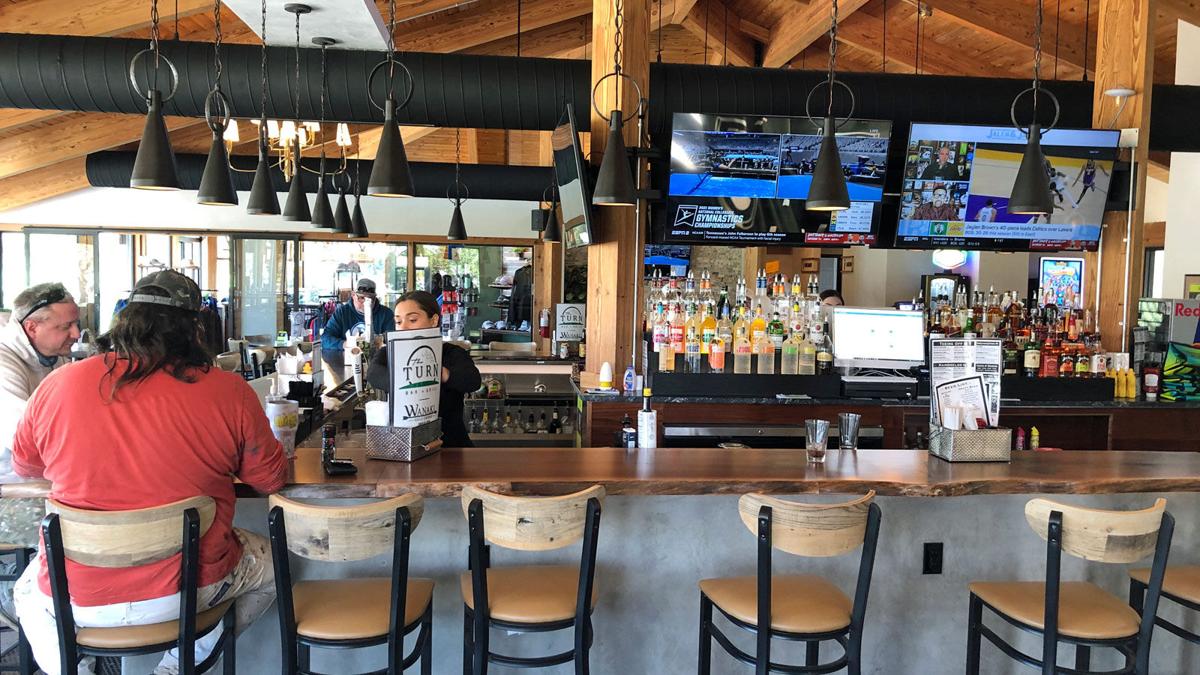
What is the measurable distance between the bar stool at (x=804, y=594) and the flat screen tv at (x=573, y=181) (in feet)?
7.74

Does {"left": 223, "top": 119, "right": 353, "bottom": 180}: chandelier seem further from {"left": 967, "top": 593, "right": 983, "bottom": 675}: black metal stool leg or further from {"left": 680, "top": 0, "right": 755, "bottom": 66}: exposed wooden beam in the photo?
{"left": 967, "top": 593, "right": 983, "bottom": 675}: black metal stool leg

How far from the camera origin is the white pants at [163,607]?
2309 mm

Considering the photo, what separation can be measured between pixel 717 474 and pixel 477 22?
20.9 feet

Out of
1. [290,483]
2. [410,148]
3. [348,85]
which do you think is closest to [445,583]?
[290,483]

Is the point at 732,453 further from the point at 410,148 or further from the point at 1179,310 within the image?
the point at 410,148

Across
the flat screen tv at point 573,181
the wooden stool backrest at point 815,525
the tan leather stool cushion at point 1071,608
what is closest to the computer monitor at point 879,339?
the flat screen tv at point 573,181

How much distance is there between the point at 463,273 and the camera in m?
12.1

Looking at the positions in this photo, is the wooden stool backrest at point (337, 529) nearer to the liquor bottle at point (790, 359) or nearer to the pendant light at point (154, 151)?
the pendant light at point (154, 151)

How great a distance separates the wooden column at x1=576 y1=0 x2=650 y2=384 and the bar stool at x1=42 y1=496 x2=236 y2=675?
9.56 ft

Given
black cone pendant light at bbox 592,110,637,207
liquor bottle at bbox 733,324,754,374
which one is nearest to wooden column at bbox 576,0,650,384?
liquor bottle at bbox 733,324,754,374

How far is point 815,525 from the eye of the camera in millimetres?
2410

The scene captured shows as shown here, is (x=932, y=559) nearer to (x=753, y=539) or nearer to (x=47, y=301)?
(x=753, y=539)

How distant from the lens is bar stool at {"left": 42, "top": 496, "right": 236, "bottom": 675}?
2189mm

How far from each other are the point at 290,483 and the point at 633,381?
244cm
